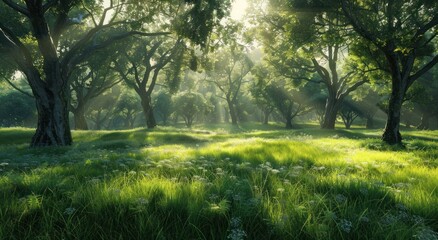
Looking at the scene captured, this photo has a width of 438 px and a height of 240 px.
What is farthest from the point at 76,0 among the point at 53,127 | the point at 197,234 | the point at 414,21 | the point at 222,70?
the point at 222,70

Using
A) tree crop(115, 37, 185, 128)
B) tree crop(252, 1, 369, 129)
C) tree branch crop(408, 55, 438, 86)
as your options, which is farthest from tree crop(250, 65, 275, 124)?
tree branch crop(408, 55, 438, 86)

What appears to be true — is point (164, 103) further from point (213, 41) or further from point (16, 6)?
point (16, 6)

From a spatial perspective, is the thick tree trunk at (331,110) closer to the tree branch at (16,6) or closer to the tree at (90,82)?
the tree at (90,82)


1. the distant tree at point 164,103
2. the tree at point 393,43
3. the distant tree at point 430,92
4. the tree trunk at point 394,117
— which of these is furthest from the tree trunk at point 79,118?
the distant tree at point 430,92

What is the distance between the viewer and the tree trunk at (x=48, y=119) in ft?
56.4

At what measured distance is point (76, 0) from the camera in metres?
16.6

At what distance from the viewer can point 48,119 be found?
57.0ft

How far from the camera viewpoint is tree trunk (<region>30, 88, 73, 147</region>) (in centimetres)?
1720

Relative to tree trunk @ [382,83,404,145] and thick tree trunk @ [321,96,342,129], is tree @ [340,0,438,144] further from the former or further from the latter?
thick tree trunk @ [321,96,342,129]

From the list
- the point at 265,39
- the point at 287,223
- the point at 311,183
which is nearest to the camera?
the point at 287,223

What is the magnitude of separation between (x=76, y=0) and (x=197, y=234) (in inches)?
696

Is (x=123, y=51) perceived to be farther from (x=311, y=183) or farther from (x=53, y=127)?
(x=311, y=183)

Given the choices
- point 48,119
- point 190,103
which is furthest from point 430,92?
point 48,119

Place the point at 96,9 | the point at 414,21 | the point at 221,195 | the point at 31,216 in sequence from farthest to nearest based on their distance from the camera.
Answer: the point at 96,9
the point at 414,21
the point at 221,195
the point at 31,216
